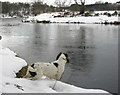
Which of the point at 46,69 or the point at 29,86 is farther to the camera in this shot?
the point at 46,69

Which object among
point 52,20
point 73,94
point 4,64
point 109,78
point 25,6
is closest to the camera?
point 73,94

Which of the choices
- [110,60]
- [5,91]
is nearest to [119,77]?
[110,60]

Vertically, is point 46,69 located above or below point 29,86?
above

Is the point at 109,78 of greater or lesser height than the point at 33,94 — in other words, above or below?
below

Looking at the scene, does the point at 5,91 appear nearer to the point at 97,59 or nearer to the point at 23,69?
the point at 23,69

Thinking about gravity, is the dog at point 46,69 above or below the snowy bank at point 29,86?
above

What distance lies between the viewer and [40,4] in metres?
82.4

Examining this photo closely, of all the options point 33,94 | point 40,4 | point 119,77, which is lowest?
point 119,77

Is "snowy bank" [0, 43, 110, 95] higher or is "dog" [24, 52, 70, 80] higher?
"dog" [24, 52, 70, 80]

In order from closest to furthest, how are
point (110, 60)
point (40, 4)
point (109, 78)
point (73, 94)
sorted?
point (73, 94) → point (109, 78) → point (110, 60) → point (40, 4)

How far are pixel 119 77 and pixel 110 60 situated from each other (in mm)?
2526

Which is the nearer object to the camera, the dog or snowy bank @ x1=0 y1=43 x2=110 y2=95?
snowy bank @ x1=0 y1=43 x2=110 y2=95

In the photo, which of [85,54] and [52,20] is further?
[52,20]

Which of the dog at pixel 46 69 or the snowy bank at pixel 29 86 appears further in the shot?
the dog at pixel 46 69
